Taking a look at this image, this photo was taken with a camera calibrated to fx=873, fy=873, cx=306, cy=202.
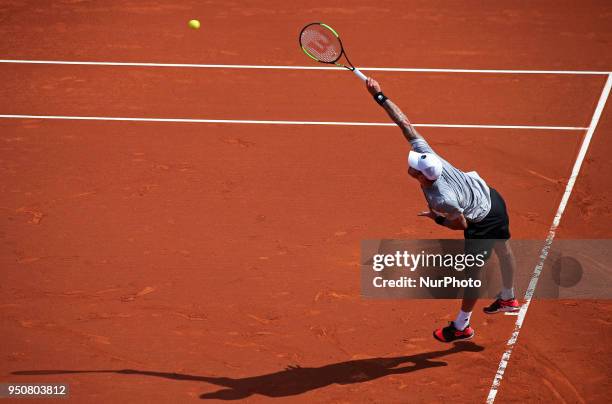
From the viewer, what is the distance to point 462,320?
29.7 feet

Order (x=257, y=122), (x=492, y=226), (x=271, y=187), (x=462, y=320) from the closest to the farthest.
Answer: (x=492, y=226), (x=462, y=320), (x=271, y=187), (x=257, y=122)

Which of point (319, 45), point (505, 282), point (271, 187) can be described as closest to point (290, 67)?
point (271, 187)

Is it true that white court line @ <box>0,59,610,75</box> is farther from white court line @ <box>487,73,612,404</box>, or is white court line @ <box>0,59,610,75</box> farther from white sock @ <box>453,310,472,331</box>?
white sock @ <box>453,310,472,331</box>

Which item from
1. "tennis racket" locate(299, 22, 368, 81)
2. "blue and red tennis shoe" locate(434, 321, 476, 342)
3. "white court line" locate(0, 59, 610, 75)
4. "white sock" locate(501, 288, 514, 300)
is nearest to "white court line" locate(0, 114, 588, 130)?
"white court line" locate(0, 59, 610, 75)

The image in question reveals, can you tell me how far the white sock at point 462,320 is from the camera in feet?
29.6

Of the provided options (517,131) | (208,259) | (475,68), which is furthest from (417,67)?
(208,259)

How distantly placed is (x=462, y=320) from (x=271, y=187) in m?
3.83

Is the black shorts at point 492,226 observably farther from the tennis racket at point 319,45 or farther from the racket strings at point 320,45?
the racket strings at point 320,45

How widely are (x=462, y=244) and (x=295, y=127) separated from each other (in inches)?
151

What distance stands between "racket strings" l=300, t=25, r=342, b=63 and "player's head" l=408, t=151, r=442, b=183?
2.33 meters

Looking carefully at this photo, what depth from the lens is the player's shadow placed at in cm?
858

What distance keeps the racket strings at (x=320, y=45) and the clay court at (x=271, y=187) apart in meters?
2.19

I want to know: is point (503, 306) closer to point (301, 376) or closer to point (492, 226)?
point (492, 226)

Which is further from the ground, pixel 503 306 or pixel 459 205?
pixel 459 205
